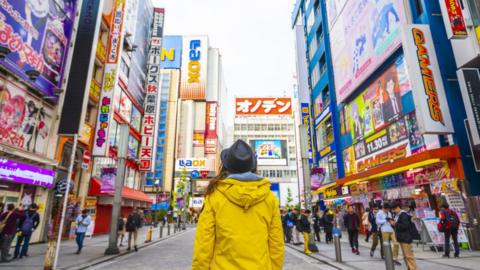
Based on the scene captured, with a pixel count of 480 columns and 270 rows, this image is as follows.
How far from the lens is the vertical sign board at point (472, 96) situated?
1129 cm

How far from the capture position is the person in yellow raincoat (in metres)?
2.35

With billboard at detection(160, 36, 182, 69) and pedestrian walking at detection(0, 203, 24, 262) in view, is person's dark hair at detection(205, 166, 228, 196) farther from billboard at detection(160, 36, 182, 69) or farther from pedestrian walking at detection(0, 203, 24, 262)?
billboard at detection(160, 36, 182, 69)

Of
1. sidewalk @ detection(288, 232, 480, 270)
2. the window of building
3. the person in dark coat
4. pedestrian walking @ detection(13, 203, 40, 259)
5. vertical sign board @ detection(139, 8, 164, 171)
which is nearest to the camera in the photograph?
the person in dark coat

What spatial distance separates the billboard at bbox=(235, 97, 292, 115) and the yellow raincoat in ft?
229

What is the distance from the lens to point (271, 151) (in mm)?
68812

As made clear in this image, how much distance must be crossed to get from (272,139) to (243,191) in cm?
7018

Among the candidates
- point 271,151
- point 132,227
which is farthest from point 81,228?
point 271,151

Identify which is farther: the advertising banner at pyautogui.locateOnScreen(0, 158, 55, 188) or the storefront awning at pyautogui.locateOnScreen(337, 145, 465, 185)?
the storefront awning at pyautogui.locateOnScreen(337, 145, 465, 185)

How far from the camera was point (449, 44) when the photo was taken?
45.1ft

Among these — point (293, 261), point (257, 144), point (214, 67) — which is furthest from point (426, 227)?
point (214, 67)

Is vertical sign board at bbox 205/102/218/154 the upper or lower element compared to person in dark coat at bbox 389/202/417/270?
upper

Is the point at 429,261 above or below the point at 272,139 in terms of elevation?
below

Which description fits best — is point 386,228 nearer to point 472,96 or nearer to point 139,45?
point 472,96

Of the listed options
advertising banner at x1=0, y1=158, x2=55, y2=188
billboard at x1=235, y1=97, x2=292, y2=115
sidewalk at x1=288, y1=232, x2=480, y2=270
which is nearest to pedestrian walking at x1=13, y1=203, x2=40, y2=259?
advertising banner at x1=0, y1=158, x2=55, y2=188
